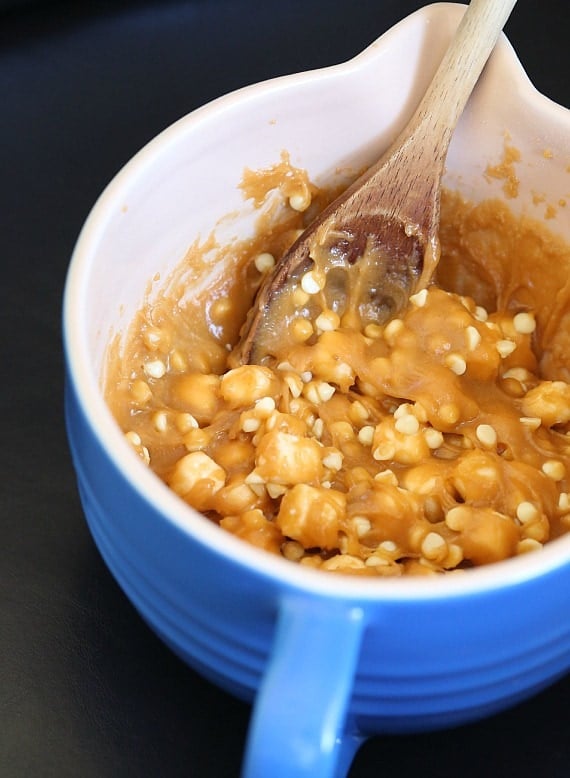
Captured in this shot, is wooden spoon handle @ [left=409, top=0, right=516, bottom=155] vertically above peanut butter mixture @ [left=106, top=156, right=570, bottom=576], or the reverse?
wooden spoon handle @ [left=409, top=0, right=516, bottom=155]

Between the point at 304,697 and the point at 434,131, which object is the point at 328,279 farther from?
the point at 304,697

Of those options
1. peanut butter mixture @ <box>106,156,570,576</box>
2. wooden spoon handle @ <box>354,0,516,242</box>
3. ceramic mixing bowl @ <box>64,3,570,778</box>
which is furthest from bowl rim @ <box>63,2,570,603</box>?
wooden spoon handle @ <box>354,0,516,242</box>

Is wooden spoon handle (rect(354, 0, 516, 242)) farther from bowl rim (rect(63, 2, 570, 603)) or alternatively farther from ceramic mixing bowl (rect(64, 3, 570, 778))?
bowl rim (rect(63, 2, 570, 603))

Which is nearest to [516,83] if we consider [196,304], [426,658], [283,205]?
[283,205]

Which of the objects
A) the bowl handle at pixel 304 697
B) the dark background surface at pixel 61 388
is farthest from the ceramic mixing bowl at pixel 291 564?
the dark background surface at pixel 61 388

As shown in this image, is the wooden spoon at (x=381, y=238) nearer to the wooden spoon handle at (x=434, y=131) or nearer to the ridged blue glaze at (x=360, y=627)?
the wooden spoon handle at (x=434, y=131)

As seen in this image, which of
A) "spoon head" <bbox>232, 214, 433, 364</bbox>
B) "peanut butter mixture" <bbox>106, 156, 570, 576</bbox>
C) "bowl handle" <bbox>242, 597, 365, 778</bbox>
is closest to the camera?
"bowl handle" <bbox>242, 597, 365, 778</bbox>
